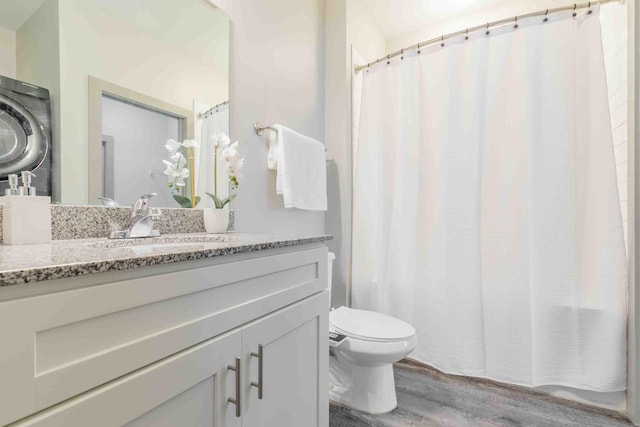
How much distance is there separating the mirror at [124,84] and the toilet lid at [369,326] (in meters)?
0.86

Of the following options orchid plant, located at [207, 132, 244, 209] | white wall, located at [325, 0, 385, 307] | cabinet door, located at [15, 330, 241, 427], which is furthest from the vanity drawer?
white wall, located at [325, 0, 385, 307]

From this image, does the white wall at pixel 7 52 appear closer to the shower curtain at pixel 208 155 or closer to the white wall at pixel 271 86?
the shower curtain at pixel 208 155

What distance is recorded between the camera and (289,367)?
87 cm

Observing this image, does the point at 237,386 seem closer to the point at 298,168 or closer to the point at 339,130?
the point at 298,168

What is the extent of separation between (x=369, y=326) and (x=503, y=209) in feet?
3.08

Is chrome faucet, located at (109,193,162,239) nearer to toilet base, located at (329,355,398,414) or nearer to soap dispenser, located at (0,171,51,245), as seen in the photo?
soap dispenser, located at (0,171,51,245)

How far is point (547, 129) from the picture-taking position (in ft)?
5.03

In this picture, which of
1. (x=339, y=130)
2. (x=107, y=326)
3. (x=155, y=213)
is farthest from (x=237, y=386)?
(x=339, y=130)

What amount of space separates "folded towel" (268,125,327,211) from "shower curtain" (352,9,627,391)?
385 millimetres

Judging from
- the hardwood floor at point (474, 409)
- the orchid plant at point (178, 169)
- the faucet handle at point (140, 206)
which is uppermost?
the orchid plant at point (178, 169)

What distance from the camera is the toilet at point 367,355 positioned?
4.44 ft

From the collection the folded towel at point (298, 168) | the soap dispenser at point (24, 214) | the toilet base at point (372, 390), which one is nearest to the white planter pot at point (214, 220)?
the folded towel at point (298, 168)

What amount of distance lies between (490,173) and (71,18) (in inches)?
73.5

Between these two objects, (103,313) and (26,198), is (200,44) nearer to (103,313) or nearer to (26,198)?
(26,198)
